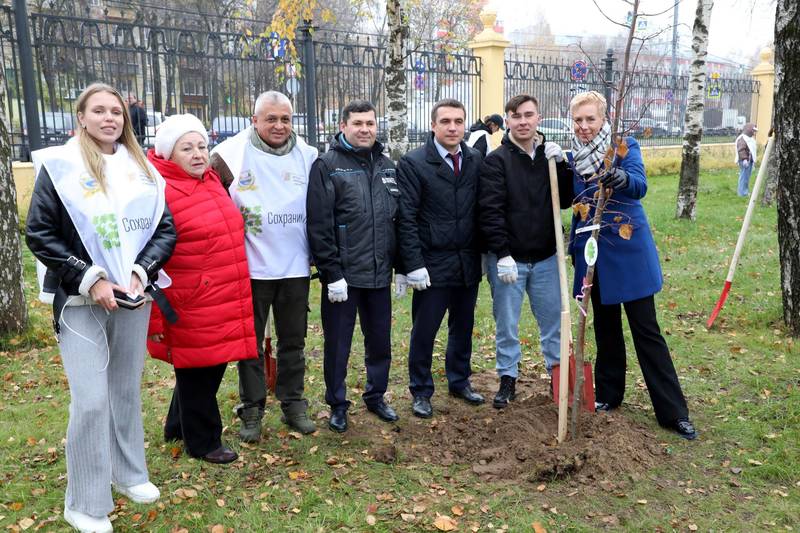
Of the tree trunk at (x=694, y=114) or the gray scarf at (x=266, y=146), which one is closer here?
the gray scarf at (x=266, y=146)

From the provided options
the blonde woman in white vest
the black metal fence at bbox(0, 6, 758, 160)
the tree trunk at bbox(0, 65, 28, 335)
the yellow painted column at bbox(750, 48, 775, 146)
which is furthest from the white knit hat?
the yellow painted column at bbox(750, 48, 775, 146)

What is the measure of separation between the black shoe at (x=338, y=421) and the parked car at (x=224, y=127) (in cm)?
726

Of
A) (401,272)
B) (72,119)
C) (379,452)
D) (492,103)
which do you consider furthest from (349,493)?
(492,103)

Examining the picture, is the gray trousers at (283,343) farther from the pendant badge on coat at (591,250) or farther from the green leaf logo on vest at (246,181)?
the pendant badge on coat at (591,250)

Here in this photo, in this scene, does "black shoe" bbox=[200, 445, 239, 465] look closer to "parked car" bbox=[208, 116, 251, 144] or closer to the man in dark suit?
the man in dark suit

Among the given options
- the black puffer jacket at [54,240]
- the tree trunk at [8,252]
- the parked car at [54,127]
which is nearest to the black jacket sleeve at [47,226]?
the black puffer jacket at [54,240]

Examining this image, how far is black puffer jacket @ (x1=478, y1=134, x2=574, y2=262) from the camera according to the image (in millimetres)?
4539

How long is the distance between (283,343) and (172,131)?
1495 millimetres

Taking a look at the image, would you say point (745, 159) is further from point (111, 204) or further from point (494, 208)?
point (111, 204)

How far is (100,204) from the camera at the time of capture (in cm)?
321

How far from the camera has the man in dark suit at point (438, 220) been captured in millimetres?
4480

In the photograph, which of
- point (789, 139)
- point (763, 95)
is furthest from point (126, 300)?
point (763, 95)

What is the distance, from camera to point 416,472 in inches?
157

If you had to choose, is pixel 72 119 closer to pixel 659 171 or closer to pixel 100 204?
pixel 100 204
